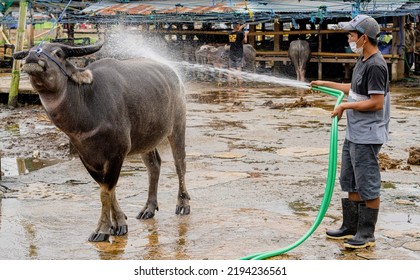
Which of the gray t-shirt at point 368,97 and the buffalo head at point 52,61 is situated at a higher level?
the buffalo head at point 52,61

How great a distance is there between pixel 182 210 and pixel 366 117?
246cm

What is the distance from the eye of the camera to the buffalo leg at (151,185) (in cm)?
763

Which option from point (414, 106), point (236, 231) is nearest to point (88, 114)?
point (236, 231)

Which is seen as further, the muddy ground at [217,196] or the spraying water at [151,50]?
the spraying water at [151,50]

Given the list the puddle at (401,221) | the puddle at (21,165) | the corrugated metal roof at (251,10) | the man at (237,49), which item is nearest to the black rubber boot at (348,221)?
the puddle at (401,221)

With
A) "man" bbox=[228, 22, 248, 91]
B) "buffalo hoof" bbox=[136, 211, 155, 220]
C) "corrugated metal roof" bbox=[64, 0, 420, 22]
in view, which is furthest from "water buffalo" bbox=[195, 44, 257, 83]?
"buffalo hoof" bbox=[136, 211, 155, 220]

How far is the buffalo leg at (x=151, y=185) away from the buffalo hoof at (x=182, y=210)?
215 mm

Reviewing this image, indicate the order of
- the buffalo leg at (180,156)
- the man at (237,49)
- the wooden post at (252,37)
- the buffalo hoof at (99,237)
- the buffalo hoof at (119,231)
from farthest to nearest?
the wooden post at (252,37) < the man at (237,49) < the buffalo leg at (180,156) < the buffalo hoof at (119,231) < the buffalo hoof at (99,237)

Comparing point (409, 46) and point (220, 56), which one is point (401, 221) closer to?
point (409, 46)

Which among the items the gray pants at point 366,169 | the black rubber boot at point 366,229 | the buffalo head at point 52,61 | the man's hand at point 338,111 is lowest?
the black rubber boot at point 366,229

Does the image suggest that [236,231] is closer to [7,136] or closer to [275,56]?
[7,136]

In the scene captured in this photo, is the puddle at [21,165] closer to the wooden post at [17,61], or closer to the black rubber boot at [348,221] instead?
the black rubber boot at [348,221]

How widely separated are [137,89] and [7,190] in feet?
9.32

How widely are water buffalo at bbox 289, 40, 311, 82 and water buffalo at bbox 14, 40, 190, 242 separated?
16915 millimetres
